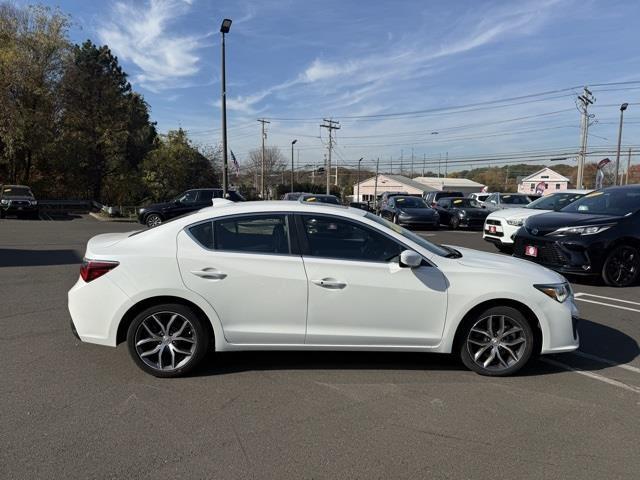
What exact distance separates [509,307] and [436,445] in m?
1.57

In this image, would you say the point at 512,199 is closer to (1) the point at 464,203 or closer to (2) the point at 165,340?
(1) the point at 464,203

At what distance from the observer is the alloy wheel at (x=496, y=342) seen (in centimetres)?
427

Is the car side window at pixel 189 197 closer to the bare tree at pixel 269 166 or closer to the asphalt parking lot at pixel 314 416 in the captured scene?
the asphalt parking lot at pixel 314 416

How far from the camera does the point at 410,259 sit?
159 inches

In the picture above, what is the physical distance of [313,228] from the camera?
14.0 ft

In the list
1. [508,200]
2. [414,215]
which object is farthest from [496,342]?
[508,200]

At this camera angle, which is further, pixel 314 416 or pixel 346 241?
pixel 346 241

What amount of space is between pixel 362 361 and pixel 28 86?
35.1 m

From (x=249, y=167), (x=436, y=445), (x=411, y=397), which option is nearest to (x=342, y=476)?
(x=436, y=445)

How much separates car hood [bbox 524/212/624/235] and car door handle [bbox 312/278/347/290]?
19.6ft

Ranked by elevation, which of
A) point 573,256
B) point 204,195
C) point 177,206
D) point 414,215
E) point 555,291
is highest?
point 204,195

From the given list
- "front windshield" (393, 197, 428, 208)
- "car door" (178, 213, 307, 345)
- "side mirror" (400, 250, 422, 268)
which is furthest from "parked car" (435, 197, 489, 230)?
"car door" (178, 213, 307, 345)

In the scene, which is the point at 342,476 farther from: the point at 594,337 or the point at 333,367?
the point at 594,337

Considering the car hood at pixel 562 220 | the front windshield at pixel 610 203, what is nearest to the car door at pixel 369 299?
the car hood at pixel 562 220
